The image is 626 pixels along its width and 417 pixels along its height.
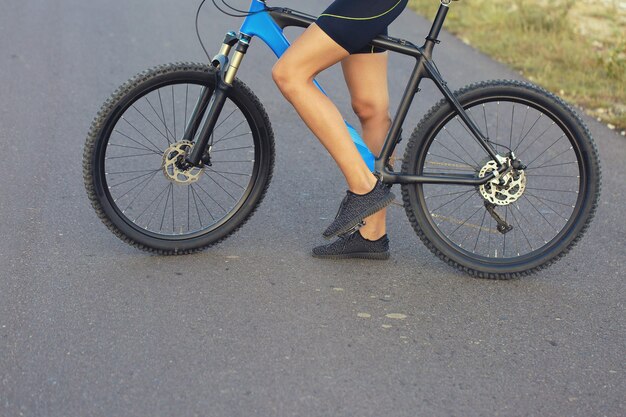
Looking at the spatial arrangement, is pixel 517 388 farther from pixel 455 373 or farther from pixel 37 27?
pixel 37 27

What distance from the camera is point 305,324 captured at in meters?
4.58

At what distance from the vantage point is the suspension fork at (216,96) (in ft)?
16.7

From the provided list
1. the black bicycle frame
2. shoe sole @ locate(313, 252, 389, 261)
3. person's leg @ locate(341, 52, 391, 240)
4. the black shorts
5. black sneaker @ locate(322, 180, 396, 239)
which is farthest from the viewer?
shoe sole @ locate(313, 252, 389, 261)

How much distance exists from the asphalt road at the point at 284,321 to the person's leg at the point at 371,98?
22 centimetres

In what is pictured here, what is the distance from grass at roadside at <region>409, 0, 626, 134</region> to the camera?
29.6ft

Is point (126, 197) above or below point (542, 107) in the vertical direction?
below

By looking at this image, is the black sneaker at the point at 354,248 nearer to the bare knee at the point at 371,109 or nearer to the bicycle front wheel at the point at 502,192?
the bicycle front wheel at the point at 502,192

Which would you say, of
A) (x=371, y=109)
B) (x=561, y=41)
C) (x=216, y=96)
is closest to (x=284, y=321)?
(x=216, y=96)

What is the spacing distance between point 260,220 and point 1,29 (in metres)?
5.78

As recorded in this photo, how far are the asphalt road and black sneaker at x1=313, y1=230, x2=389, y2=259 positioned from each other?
0.19 feet

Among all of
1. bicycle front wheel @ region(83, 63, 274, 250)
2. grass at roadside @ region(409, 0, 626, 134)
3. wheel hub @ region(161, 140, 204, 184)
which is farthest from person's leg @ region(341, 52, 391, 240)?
grass at roadside @ region(409, 0, 626, 134)

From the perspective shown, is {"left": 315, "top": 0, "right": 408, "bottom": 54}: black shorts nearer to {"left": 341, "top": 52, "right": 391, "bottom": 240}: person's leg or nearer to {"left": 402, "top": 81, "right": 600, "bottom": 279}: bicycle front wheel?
{"left": 341, "top": 52, "right": 391, "bottom": 240}: person's leg

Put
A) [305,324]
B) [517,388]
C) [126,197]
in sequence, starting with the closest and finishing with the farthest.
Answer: [517,388]
[305,324]
[126,197]

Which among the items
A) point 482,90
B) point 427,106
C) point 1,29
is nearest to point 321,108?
point 482,90
